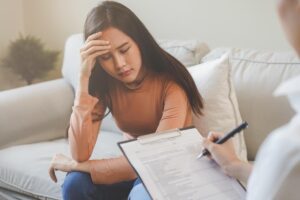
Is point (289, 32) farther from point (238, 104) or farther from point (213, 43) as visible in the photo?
point (213, 43)

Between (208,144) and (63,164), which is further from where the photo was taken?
(63,164)

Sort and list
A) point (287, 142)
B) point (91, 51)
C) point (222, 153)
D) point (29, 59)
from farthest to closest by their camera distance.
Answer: point (29, 59)
point (91, 51)
point (222, 153)
point (287, 142)

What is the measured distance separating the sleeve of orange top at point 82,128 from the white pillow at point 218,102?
341mm

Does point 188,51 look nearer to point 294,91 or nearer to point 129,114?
point 129,114

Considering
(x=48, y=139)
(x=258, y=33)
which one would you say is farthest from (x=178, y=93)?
(x=48, y=139)

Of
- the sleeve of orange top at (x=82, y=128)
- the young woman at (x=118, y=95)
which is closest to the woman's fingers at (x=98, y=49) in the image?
the young woman at (x=118, y=95)

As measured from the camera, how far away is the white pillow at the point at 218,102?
4.76 ft

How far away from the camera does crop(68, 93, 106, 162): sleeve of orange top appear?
130 centimetres

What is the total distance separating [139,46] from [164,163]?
1.36ft

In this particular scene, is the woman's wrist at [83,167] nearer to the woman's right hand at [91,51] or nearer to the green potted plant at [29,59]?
the woman's right hand at [91,51]

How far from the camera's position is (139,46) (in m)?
1.32

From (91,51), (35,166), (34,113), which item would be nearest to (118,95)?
(91,51)

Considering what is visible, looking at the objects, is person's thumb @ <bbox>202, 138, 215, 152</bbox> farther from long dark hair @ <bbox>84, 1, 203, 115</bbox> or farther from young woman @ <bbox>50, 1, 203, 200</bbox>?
long dark hair @ <bbox>84, 1, 203, 115</bbox>

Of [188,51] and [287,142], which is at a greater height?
[287,142]
